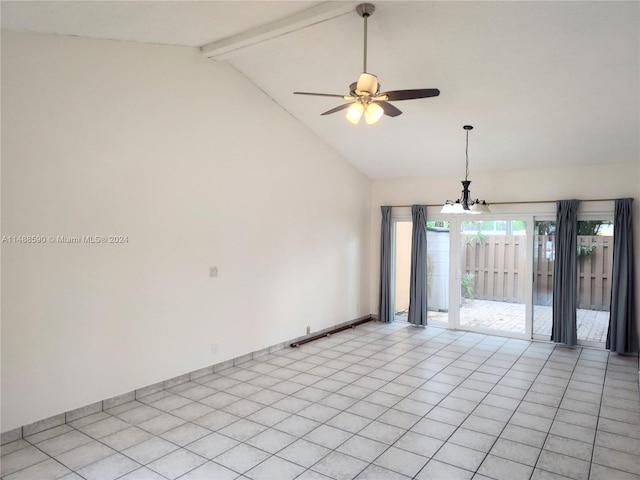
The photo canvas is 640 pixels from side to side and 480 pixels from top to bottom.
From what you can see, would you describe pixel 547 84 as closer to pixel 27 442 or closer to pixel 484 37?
pixel 484 37

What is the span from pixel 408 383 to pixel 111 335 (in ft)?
9.87

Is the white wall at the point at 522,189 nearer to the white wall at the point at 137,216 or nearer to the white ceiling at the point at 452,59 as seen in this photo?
the white ceiling at the point at 452,59

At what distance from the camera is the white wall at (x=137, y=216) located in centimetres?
313

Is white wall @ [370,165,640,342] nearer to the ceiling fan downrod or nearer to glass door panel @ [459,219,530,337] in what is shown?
glass door panel @ [459,219,530,337]

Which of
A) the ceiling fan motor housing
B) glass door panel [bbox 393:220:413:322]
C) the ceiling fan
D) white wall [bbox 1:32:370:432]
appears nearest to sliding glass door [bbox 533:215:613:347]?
glass door panel [bbox 393:220:413:322]

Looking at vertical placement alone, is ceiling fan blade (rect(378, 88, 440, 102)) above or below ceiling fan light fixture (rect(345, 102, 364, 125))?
above

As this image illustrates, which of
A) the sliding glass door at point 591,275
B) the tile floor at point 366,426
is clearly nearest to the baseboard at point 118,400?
the tile floor at point 366,426

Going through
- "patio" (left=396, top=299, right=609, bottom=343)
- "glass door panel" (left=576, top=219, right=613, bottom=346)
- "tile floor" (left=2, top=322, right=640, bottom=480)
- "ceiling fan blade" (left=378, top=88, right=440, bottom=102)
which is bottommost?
"tile floor" (left=2, top=322, right=640, bottom=480)

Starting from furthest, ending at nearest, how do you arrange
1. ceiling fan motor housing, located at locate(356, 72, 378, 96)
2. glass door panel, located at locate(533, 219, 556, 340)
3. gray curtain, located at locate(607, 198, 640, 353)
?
1. glass door panel, located at locate(533, 219, 556, 340)
2. gray curtain, located at locate(607, 198, 640, 353)
3. ceiling fan motor housing, located at locate(356, 72, 378, 96)

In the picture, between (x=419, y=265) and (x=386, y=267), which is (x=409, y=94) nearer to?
(x=419, y=265)

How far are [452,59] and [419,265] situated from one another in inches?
149

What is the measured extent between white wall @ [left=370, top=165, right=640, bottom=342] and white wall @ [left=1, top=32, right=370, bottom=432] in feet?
6.76

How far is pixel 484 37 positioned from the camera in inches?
140

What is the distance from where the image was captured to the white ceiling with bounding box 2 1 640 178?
3.18m
